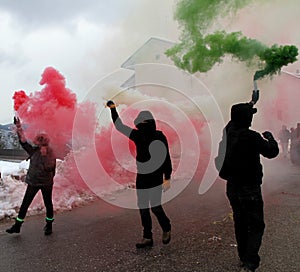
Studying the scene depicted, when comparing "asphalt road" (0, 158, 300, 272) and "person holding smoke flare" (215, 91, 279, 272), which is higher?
"person holding smoke flare" (215, 91, 279, 272)

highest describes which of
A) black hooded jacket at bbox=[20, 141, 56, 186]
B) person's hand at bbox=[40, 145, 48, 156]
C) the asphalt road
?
person's hand at bbox=[40, 145, 48, 156]

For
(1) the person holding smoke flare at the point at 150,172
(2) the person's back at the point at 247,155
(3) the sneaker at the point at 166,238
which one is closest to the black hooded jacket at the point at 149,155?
(1) the person holding smoke flare at the point at 150,172

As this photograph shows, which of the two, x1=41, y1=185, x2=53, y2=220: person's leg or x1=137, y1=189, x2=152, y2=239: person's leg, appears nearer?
x1=137, y1=189, x2=152, y2=239: person's leg

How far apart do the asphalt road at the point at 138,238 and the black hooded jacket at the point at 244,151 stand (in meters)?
1.01

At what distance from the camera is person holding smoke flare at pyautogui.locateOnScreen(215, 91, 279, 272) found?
3523 mm

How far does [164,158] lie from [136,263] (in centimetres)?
140

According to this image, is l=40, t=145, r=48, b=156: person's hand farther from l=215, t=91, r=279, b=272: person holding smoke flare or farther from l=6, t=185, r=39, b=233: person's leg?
l=215, t=91, r=279, b=272: person holding smoke flare

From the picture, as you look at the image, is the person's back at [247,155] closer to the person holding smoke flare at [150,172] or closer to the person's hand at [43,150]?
the person holding smoke flare at [150,172]

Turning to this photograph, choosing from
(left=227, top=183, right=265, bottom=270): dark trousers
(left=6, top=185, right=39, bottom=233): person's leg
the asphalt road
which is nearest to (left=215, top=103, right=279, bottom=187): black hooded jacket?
(left=227, top=183, right=265, bottom=270): dark trousers

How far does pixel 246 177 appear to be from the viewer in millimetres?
3600

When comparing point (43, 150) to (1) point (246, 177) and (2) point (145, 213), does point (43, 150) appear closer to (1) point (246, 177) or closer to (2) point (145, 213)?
(2) point (145, 213)


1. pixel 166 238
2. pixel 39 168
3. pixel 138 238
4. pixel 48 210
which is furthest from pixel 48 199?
pixel 166 238

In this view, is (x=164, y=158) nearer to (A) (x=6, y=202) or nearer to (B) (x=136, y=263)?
(B) (x=136, y=263)

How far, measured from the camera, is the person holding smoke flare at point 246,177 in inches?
139
